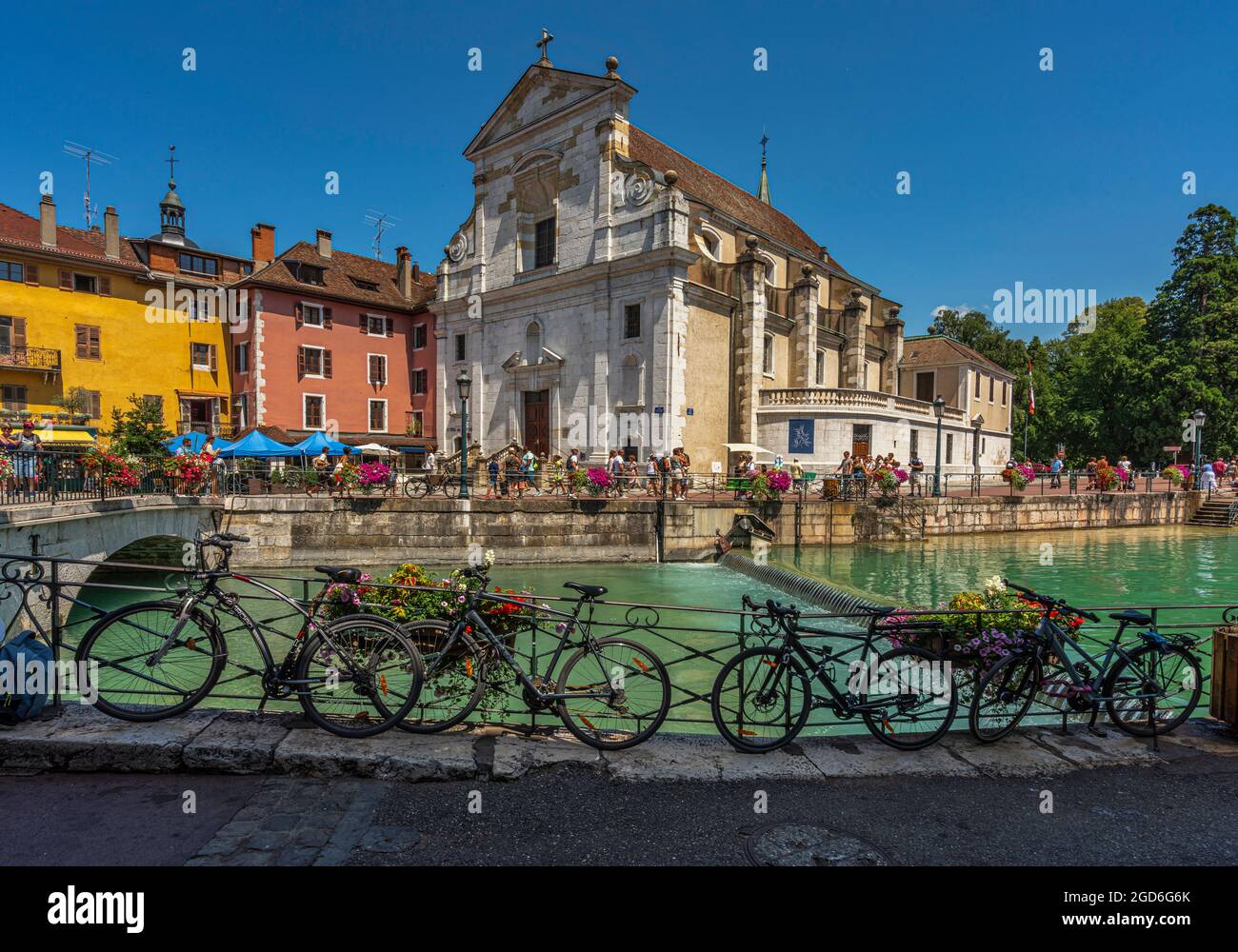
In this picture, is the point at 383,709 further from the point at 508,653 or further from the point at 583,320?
the point at 583,320

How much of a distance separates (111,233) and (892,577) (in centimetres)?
3925

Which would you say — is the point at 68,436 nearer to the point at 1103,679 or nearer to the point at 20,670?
the point at 20,670

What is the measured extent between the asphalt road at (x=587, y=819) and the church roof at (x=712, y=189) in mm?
31247

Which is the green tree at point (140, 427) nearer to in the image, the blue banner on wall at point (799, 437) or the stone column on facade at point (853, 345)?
the blue banner on wall at point (799, 437)

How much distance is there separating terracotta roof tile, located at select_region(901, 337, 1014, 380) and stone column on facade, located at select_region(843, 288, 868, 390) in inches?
371

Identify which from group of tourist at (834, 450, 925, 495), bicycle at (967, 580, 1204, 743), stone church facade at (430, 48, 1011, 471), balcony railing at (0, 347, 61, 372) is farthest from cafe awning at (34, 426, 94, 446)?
bicycle at (967, 580, 1204, 743)

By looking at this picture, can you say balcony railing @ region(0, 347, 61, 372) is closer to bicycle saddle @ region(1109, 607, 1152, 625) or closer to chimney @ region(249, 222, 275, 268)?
chimney @ region(249, 222, 275, 268)

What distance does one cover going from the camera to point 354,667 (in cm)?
451

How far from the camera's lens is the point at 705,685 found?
33.0 feet

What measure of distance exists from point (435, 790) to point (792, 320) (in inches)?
1367

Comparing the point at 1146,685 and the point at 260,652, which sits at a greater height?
the point at 260,652

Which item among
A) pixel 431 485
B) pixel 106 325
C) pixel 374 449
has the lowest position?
pixel 431 485

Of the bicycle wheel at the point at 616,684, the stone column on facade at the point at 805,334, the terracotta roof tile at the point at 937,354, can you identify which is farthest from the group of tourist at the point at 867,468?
the bicycle wheel at the point at 616,684

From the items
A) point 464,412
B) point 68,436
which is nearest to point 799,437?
point 464,412
